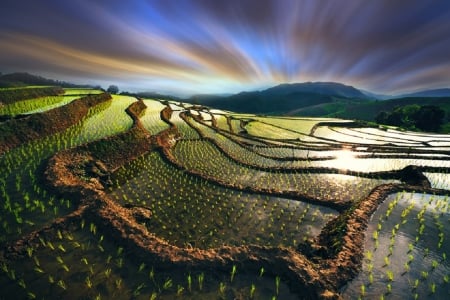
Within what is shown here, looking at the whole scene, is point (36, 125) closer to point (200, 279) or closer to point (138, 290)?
point (138, 290)

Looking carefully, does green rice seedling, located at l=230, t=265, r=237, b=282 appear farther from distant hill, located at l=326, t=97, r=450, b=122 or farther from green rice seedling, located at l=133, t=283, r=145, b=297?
distant hill, located at l=326, t=97, r=450, b=122

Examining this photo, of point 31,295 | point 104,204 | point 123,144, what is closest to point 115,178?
point 123,144

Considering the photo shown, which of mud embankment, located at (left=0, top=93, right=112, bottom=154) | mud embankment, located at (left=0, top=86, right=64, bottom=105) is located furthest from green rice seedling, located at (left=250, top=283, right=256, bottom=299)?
mud embankment, located at (left=0, top=86, right=64, bottom=105)

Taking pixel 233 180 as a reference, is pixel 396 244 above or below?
above

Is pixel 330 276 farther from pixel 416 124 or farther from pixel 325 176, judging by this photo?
pixel 416 124

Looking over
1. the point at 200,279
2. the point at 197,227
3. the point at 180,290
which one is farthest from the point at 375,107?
the point at 180,290

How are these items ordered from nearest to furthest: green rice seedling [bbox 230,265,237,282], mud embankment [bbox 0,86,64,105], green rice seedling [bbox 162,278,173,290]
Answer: green rice seedling [bbox 162,278,173,290], green rice seedling [bbox 230,265,237,282], mud embankment [bbox 0,86,64,105]
